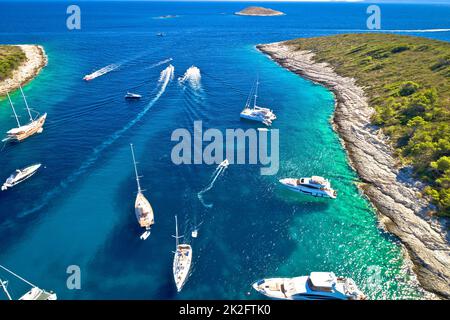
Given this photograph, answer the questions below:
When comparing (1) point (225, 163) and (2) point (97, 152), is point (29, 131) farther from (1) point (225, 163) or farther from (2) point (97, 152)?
(1) point (225, 163)

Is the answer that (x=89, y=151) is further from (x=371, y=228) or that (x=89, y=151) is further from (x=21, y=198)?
(x=371, y=228)

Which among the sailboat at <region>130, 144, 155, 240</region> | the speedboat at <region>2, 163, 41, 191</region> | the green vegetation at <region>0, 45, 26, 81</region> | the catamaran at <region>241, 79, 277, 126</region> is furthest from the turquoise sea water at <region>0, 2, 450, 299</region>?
the green vegetation at <region>0, 45, 26, 81</region>

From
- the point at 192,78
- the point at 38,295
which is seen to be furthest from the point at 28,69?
the point at 38,295

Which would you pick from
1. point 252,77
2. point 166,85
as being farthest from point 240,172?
point 252,77

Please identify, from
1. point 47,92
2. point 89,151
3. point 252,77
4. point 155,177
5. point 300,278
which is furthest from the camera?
point 252,77

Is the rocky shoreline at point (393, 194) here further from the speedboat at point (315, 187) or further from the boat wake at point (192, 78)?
the boat wake at point (192, 78)

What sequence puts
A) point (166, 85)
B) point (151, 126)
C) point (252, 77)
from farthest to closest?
1. point (252, 77)
2. point (166, 85)
3. point (151, 126)

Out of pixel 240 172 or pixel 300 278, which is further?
pixel 240 172
